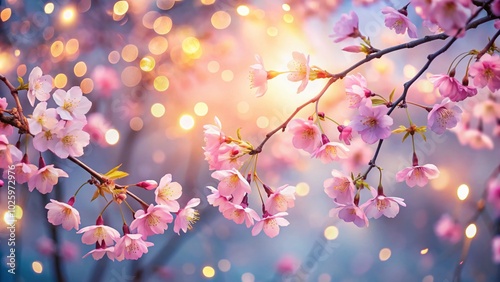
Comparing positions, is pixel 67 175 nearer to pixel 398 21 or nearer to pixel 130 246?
pixel 130 246

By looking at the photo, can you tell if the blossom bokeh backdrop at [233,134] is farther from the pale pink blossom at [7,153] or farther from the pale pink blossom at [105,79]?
the pale pink blossom at [7,153]

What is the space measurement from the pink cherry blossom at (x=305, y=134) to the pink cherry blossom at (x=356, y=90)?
8 cm

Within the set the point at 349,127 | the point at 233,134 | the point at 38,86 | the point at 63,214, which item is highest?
the point at 38,86

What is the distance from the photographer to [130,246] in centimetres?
92

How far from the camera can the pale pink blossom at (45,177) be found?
0.91 m

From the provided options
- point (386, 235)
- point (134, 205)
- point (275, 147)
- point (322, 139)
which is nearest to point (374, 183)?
point (386, 235)

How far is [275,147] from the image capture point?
48.8 inches

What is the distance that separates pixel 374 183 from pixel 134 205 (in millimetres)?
590

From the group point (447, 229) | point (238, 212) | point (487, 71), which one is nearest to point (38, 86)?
point (238, 212)

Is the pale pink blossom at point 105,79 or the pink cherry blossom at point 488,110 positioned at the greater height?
the pale pink blossom at point 105,79

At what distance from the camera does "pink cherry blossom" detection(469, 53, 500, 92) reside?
0.85 metres

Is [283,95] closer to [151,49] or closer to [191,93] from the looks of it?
[191,93]

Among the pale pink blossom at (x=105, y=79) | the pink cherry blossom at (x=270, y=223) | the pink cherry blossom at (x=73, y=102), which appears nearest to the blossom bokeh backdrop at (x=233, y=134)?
the pale pink blossom at (x=105, y=79)

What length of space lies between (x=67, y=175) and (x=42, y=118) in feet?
0.38
